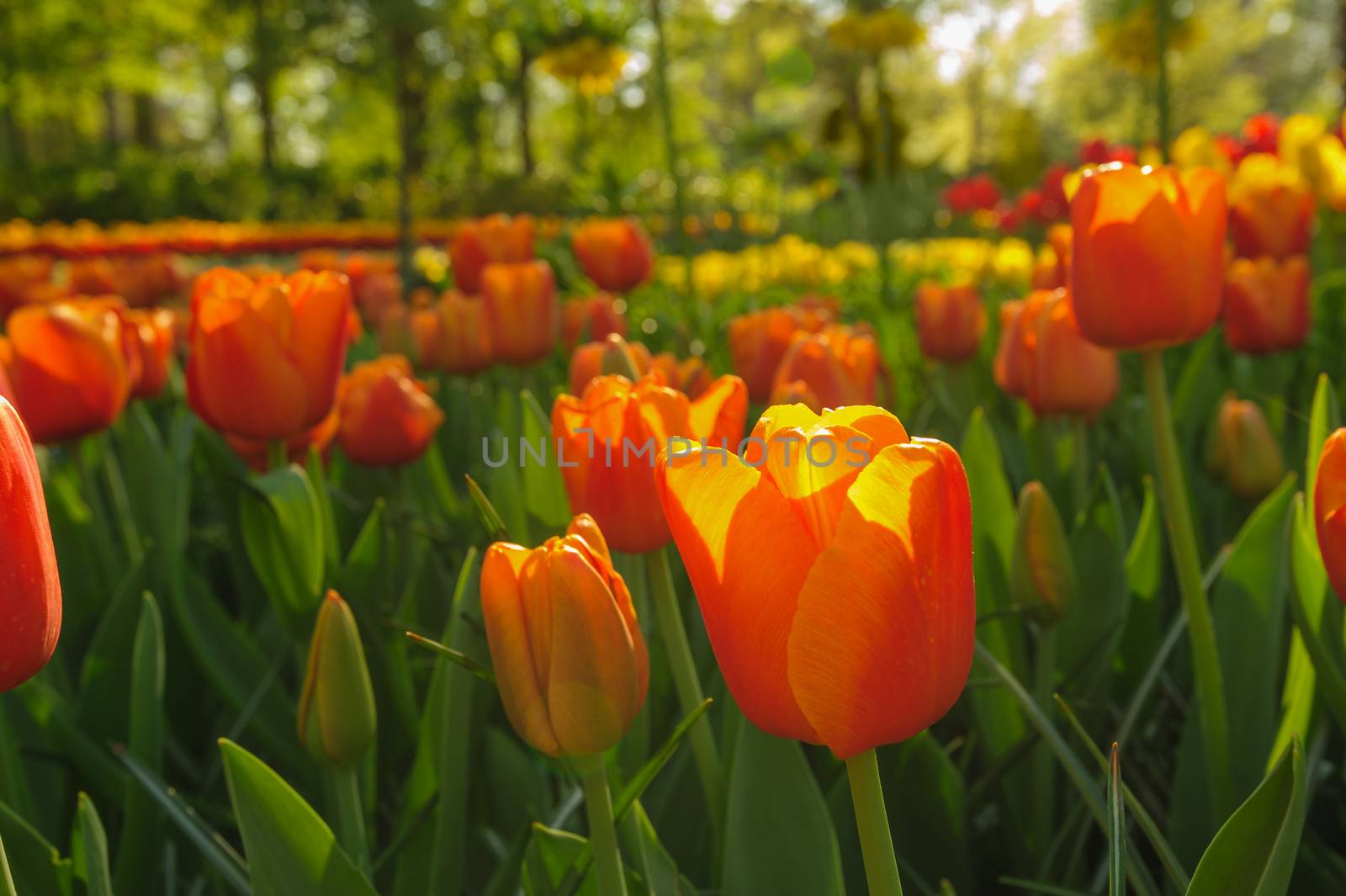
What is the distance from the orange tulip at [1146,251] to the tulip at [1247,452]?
0.53m

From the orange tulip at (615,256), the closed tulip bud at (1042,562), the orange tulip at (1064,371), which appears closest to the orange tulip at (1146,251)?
the closed tulip bud at (1042,562)

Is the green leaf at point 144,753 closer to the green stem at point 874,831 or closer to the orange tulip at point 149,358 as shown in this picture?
the green stem at point 874,831

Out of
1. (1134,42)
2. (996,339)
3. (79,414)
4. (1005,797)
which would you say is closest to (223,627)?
(79,414)

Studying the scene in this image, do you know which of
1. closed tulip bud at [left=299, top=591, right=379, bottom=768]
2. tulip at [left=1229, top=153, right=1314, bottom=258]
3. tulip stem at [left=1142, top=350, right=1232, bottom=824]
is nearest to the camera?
closed tulip bud at [left=299, top=591, right=379, bottom=768]

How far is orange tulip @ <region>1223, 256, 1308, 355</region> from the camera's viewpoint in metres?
2.11

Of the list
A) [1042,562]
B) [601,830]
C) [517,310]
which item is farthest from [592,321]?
[601,830]

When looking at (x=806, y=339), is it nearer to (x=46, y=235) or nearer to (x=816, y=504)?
(x=816, y=504)

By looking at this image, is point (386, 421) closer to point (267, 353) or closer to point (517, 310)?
point (267, 353)

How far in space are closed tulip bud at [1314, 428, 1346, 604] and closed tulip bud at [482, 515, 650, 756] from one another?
0.47 m

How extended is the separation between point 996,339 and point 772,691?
2.55 m

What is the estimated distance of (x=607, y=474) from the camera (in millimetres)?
1016

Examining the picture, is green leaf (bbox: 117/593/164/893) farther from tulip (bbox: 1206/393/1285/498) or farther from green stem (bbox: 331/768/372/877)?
tulip (bbox: 1206/393/1285/498)

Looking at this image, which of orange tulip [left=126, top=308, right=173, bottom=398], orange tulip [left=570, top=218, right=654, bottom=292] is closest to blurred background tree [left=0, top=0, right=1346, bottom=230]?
orange tulip [left=570, top=218, right=654, bottom=292]

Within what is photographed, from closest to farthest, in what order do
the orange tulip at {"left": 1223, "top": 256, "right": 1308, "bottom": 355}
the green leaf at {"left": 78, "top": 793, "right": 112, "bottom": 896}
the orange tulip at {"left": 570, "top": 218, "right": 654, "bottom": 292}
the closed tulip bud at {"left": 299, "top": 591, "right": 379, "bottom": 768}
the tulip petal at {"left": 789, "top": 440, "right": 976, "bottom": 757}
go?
1. the tulip petal at {"left": 789, "top": 440, "right": 976, "bottom": 757}
2. the green leaf at {"left": 78, "top": 793, "right": 112, "bottom": 896}
3. the closed tulip bud at {"left": 299, "top": 591, "right": 379, "bottom": 768}
4. the orange tulip at {"left": 1223, "top": 256, "right": 1308, "bottom": 355}
5. the orange tulip at {"left": 570, "top": 218, "right": 654, "bottom": 292}
